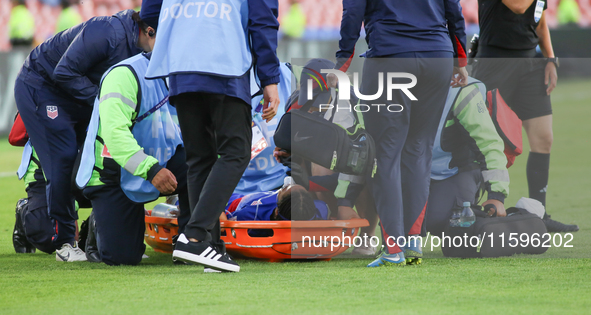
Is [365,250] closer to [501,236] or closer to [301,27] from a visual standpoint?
[501,236]

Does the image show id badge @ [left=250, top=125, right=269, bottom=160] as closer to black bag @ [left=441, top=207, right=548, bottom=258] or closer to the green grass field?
the green grass field

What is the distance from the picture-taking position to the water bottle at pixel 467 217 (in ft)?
10.8

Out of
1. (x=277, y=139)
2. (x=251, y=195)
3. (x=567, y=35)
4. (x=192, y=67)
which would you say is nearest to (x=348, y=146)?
(x=277, y=139)

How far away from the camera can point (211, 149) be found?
9.23ft

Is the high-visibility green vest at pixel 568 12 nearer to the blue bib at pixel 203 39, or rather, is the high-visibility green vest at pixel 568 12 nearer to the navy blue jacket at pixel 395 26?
the navy blue jacket at pixel 395 26

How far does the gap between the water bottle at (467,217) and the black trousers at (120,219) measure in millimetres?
1397

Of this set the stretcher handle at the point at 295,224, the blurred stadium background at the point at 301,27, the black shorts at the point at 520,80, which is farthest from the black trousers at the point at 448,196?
the blurred stadium background at the point at 301,27

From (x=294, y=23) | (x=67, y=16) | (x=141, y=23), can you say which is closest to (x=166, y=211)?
(x=141, y=23)

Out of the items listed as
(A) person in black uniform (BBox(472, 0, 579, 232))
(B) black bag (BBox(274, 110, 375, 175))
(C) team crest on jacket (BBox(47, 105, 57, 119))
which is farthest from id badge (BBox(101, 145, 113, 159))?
(A) person in black uniform (BBox(472, 0, 579, 232))

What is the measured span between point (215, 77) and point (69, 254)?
142cm

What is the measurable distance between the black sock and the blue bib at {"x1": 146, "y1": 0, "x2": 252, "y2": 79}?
246cm

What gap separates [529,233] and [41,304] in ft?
7.53

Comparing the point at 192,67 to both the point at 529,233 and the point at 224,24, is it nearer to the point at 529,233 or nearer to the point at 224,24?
the point at 224,24

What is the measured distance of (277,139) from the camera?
131 inches
